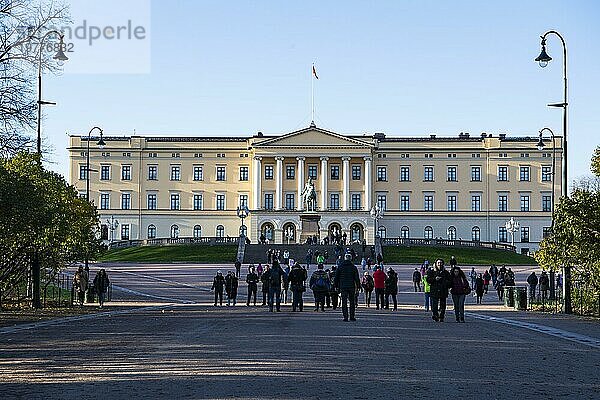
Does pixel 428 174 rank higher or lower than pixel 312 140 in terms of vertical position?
lower

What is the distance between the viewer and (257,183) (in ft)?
375

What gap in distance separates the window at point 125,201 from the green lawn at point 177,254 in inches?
666

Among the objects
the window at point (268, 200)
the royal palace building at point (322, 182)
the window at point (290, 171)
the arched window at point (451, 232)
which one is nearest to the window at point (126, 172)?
the royal palace building at point (322, 182)

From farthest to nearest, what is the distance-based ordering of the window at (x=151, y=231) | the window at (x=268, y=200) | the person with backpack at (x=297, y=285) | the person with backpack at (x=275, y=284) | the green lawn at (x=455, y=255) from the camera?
the window at (x=268, y=200) → the window at (x=151, y=231) → the green lawn at (x=455, y=255) → the person with backpack at (x=297, y=285) → the person with backpack at (x=275, y=284)

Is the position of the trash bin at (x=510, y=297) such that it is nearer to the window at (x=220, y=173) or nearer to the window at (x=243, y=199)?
the window at (x=243, y=199)

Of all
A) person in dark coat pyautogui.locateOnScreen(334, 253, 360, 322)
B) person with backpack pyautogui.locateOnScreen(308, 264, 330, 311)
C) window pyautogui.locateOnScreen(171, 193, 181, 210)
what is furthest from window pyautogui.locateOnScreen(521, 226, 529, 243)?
person in dark coat pyautogui.locateOnScreen(334, 253, 360, 322)

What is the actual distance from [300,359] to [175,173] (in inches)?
4038

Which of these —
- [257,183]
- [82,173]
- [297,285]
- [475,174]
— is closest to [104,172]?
[82,173]

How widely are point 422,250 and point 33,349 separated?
78.1m

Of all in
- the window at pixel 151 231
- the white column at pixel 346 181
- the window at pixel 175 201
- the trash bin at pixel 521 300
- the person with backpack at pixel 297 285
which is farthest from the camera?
the window at pixel 175 201

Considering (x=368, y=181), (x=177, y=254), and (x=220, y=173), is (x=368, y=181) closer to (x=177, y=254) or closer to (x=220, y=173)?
(x=220, y=173)

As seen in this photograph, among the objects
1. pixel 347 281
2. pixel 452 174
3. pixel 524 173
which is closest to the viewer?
pixel 347 281

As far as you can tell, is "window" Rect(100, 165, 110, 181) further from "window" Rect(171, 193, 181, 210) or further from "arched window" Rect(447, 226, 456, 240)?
"arched window" Rect(447, 226, 456, 240)

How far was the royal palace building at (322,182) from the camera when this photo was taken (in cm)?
11412
